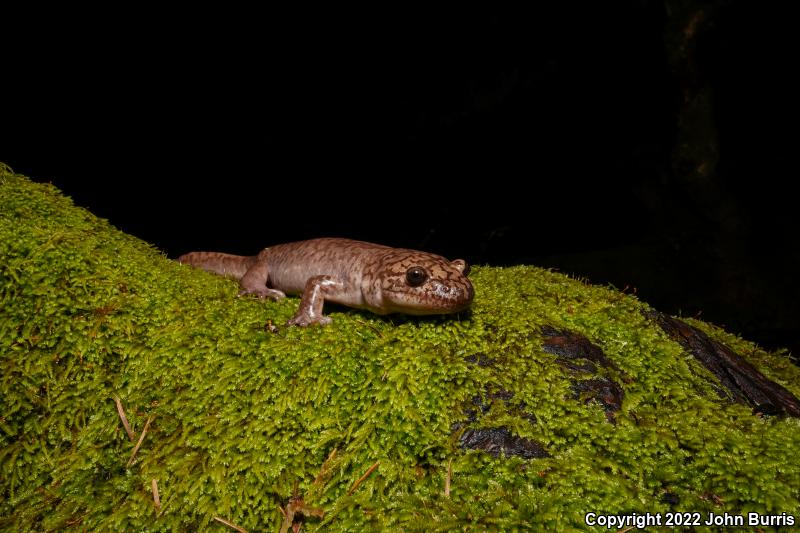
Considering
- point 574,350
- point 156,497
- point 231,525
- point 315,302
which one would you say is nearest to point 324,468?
point 231,525

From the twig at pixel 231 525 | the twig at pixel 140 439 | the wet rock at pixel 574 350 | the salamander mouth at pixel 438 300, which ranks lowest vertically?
the twig at pixel 231 525

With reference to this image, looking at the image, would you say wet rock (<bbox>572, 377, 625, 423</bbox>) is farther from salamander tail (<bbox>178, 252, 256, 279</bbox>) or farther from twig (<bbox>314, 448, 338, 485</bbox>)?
salamander tail (<bbox>178, 252, 256, 279</bbox>)

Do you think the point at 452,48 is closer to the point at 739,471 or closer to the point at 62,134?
the point at 62,134

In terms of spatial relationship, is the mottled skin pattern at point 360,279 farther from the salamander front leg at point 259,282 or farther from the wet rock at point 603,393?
the wet rock at point 603,393

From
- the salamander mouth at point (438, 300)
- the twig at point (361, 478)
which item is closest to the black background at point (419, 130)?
the salamander mouth at point (438, 300)

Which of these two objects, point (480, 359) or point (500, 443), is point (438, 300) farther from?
point (500, 443)

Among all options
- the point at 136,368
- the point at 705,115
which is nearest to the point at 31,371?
the point at 136,368

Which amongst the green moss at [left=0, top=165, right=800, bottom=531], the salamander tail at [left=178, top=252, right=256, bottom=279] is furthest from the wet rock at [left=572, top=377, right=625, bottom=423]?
the salamander tail at [left=178, top=252, right=256, bottom=279]

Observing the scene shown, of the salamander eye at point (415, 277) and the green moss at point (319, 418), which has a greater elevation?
the salamander eye at point (415, 277)
